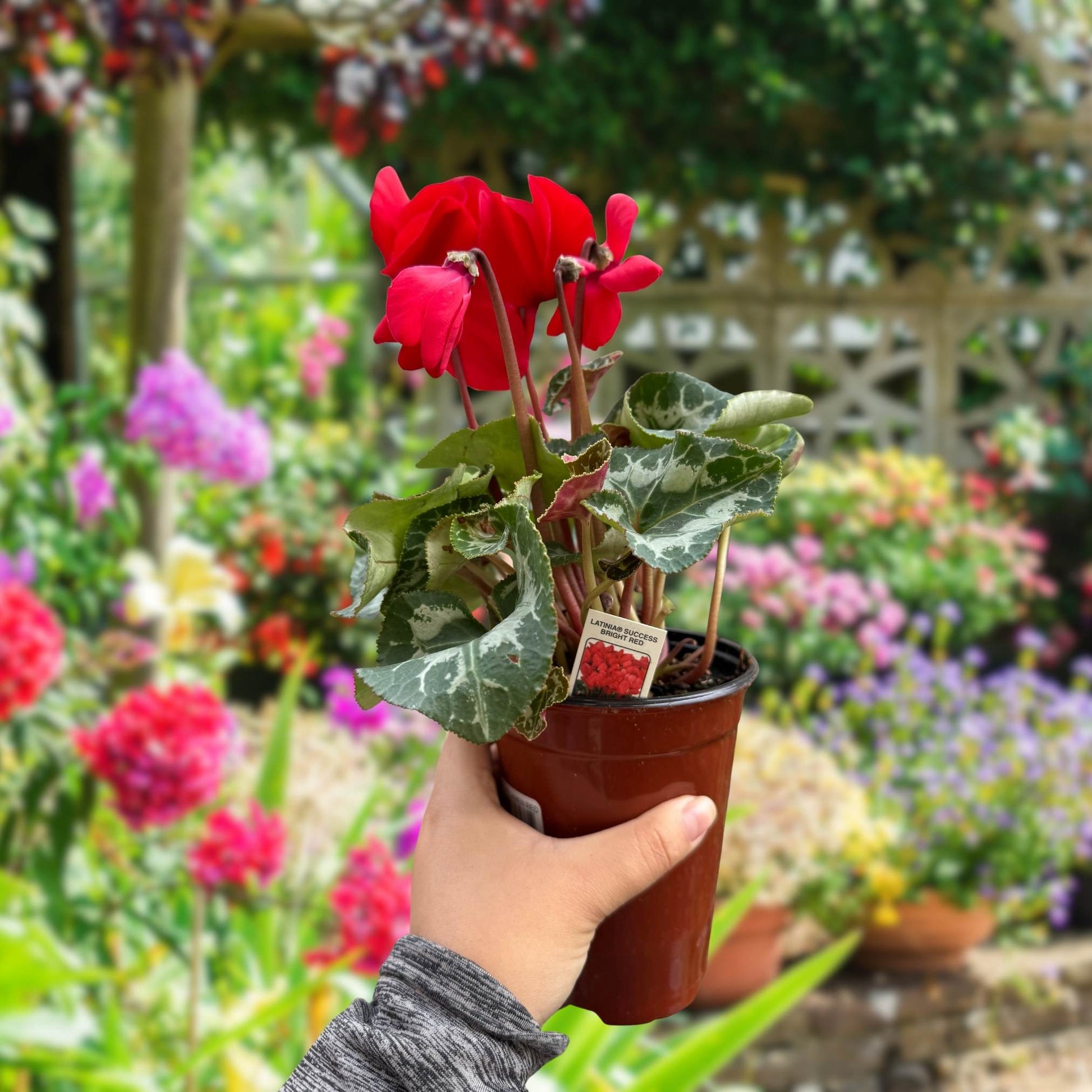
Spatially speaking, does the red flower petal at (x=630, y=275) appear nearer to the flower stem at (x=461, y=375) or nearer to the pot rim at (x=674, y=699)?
the flower stem at (x=461, y=375)

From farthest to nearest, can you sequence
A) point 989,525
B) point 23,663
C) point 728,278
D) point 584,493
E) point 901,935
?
point 728,278 → point 989,525 → point 901,935 → point 23,663 → point 584,493

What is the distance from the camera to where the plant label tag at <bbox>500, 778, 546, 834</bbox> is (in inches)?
29.0

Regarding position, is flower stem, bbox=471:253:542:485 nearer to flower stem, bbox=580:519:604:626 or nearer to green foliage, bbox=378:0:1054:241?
flower stem, bbox=580:519:604:626

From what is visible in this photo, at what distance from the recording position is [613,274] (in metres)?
0.68

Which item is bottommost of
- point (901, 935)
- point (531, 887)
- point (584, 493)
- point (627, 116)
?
point (901, 935)

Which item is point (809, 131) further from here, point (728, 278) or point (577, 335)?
point (577, 335)

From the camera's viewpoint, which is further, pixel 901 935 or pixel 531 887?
pixel 901 935

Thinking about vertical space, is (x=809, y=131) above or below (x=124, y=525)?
above

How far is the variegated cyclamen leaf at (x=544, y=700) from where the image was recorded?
640 millimetres

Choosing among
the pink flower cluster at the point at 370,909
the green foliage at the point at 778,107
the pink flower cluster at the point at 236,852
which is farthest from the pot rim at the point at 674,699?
the green foliage at the point at 778,107

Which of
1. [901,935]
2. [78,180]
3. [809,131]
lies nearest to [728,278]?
[809,131]

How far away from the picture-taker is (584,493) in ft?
2.12

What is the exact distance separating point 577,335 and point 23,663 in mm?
1131

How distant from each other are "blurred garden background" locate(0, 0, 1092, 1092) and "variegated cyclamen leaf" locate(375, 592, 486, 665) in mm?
824
